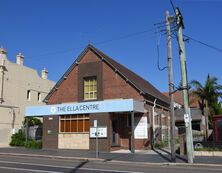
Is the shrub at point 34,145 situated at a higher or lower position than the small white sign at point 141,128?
lower

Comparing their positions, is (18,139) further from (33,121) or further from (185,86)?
(185,86)

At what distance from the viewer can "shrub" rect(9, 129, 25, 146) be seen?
3700 centimetres

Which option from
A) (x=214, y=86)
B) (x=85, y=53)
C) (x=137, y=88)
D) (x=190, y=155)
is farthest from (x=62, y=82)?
(x=214, y=86)

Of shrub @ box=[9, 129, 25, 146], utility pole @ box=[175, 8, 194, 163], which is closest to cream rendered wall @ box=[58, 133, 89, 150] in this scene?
shrub @ box=[9, 129, 25, 146]

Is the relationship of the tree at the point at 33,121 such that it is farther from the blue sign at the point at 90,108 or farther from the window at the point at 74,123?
the window at the point at 74,123

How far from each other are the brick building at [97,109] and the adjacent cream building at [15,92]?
7.48 m

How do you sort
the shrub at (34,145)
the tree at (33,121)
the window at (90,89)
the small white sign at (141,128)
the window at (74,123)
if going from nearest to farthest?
the small white sign at (141,128), the window at (74,123), the window at (90,89), the shrub at (34,145), the tree at (33,121)

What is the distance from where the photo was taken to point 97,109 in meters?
29.1

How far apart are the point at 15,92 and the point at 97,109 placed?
53.7 feet

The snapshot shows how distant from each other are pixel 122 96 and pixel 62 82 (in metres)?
6.93

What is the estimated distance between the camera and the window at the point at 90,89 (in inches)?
1256

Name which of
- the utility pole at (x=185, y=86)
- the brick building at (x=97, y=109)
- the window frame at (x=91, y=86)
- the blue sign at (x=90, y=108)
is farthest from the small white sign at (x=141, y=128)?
the utility pole at (x=185, y=86)

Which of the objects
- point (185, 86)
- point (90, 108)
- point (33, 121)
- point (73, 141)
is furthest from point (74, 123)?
point (185, 86)

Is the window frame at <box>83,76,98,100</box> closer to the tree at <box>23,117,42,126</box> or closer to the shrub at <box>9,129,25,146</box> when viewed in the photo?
the shrub at <box>9,129,25,146</box>
